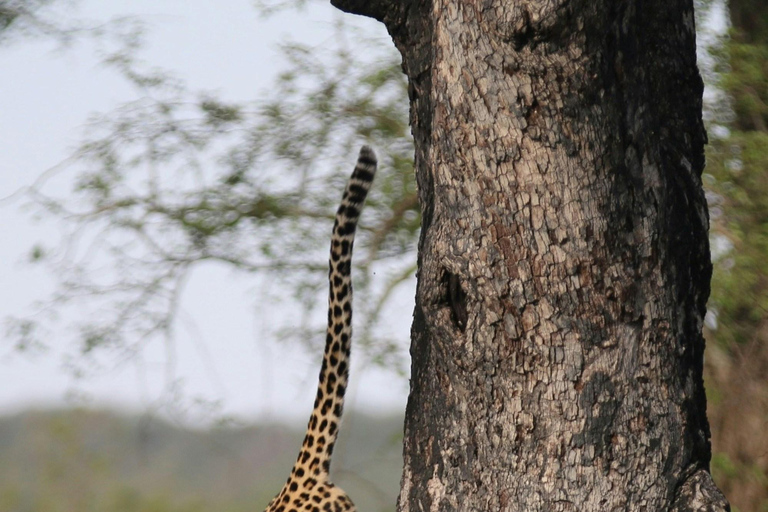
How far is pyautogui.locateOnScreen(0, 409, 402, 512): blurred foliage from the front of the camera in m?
7.30

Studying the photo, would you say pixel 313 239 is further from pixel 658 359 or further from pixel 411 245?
pixel 658 359

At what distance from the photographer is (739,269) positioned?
6.25m

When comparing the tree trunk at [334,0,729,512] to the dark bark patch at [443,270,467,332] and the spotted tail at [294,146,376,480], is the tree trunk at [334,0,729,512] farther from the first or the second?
the spotted tail at [294,146,376,480]

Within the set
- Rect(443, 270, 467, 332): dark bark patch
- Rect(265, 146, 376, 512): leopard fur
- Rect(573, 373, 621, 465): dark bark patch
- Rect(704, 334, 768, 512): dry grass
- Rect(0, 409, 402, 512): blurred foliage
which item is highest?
Rect(443, 270, 467, 332): dark bark patch

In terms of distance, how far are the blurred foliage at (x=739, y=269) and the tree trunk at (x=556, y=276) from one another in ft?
10.2

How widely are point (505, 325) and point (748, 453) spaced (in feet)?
15.4

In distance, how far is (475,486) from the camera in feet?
10.8

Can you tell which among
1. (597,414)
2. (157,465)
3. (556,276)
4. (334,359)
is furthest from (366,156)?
(157,465)

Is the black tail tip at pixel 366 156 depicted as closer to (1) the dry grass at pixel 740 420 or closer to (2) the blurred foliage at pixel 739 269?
(2) the blurred foliage at pixel 739 269

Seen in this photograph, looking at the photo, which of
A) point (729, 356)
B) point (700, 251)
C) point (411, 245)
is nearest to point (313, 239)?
point (411, 245)

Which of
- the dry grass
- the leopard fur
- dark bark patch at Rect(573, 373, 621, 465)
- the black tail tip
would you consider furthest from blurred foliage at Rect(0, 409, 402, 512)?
dark bark patch at Rect(573, 373, 621, 465)

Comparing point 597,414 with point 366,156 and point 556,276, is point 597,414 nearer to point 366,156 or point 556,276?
point 556,276

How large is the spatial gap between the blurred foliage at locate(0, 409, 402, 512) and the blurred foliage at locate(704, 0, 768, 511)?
2.38 metres

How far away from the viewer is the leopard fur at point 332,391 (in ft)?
13.7
